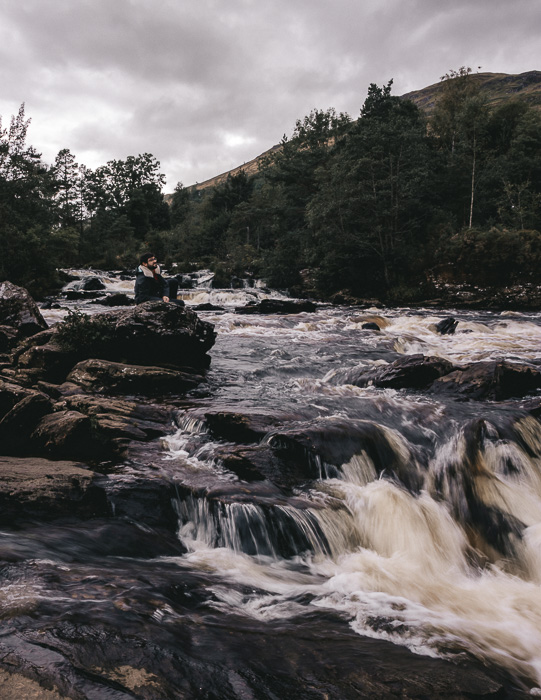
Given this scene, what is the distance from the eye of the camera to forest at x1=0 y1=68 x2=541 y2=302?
30.2m

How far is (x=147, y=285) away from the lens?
12.4 m

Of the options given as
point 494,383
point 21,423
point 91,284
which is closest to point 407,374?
point 494,383

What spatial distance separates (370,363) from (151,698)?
447 inches

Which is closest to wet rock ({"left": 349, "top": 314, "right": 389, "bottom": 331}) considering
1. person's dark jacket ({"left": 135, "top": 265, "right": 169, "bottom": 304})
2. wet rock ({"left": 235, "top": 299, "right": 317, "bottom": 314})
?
wet rock ({"left": 235, "top": 299, "right": 317, "bottom": 314})

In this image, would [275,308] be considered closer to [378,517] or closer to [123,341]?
[123,341]

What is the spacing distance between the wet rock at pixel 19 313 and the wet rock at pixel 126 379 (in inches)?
132

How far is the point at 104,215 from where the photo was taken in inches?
2608

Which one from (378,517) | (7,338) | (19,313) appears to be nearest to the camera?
(378,517)

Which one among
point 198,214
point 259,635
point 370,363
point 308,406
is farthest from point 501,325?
point 198,214

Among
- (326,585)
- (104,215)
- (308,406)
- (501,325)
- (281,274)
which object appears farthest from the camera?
(104,215)

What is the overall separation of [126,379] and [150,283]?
4426 millimetres

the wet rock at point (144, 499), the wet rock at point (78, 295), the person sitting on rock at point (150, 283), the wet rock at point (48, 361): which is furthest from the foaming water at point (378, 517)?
the wet rock at point (78, 295)

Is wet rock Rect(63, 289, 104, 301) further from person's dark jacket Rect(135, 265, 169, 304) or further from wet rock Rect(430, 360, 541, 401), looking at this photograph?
wet rock Rect(430, 360, 541, 401)

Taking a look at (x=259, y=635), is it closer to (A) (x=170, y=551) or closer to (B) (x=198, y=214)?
(A) (x=170, y=551)
